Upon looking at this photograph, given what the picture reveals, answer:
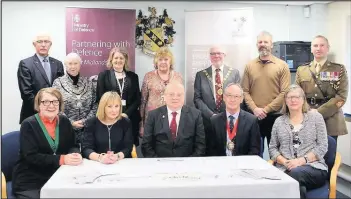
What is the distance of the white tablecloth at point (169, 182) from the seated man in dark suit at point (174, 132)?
496 millimetres

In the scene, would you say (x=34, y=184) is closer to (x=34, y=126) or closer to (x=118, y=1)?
(x=34, y=126)

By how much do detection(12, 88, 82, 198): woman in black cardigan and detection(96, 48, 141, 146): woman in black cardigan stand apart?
866 mm

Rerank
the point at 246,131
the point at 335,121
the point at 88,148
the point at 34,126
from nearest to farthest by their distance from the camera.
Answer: the point at 34,126 → the point at 88,148 → the point at 246,131 → the point at 335,121

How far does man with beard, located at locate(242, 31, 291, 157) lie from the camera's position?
3.52 metres

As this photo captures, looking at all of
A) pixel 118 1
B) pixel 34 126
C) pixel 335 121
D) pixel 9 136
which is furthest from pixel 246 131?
pixel 118 1

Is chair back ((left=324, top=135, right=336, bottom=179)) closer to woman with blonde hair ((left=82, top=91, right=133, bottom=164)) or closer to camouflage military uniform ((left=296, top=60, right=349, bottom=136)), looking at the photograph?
camouflage military uniform ((left=296, top=60, right=349, bottom=136))

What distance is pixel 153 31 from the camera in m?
4.32

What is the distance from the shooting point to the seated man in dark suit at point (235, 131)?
9.71 ft

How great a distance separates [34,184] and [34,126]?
1.37ft

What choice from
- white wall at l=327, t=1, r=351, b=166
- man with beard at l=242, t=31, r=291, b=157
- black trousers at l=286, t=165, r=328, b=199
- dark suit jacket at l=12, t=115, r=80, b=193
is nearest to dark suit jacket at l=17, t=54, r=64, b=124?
dark suit jacket at l=12, t=115, r=80, b=193

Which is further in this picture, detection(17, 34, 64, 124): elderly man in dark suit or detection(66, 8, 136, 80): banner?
detection(66, 8, 136, 80): banner

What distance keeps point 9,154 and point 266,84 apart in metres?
2.36

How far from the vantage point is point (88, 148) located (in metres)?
2.78

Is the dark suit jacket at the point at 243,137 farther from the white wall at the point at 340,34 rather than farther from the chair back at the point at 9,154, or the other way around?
the white wall at the point at 340,34
